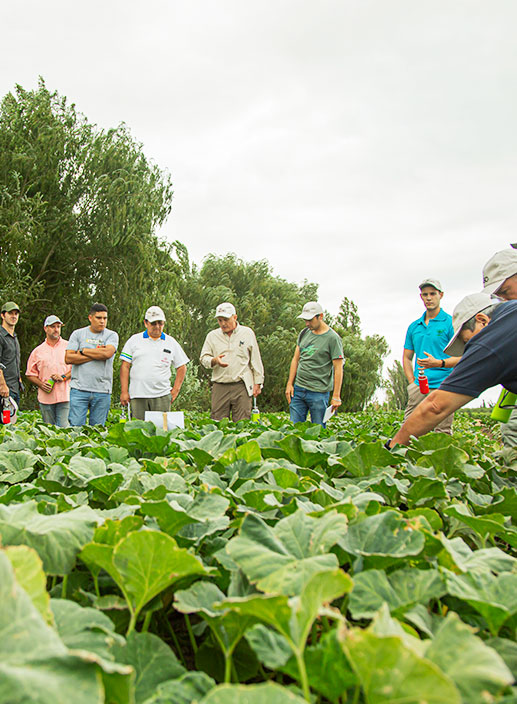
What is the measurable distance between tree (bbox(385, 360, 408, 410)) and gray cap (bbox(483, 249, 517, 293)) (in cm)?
2595

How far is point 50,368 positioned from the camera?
7.29 m

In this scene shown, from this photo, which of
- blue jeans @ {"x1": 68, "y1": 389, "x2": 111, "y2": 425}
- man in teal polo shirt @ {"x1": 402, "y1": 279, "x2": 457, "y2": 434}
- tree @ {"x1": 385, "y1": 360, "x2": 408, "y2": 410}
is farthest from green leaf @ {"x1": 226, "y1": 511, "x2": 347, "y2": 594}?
tree @ {"x1": 385, "y1": 360, "x2": 408, "y2": 410}

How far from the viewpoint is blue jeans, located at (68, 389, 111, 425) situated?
6293mm

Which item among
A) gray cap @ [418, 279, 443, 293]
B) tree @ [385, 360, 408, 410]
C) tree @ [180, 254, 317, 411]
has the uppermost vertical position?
tree @ [180, 254, 317, 411]

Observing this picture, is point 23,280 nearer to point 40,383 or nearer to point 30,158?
point 30,158

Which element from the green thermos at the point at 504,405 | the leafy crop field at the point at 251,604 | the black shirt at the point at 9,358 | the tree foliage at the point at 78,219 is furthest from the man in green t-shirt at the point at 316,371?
the tree foliage at the point at 78,219

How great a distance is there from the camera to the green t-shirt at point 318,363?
254 inches

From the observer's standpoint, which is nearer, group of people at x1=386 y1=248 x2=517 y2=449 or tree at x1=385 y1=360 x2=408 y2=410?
group of people at x1=386 y1=248 x2=517 y2=449

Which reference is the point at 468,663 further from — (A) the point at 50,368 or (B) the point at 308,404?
(A) the point at 50,368

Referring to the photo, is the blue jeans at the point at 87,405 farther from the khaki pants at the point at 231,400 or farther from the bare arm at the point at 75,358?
the khaki pants at the point at 231,400

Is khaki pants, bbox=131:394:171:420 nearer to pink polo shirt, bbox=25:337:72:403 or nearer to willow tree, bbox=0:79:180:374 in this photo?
pink polo shirt, bbox=25:337:72:403

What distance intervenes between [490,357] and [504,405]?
899mm

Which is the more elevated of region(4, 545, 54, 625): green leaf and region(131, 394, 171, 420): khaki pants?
region(4, 545, 54, 625): green leaf

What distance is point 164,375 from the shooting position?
6.24 m
